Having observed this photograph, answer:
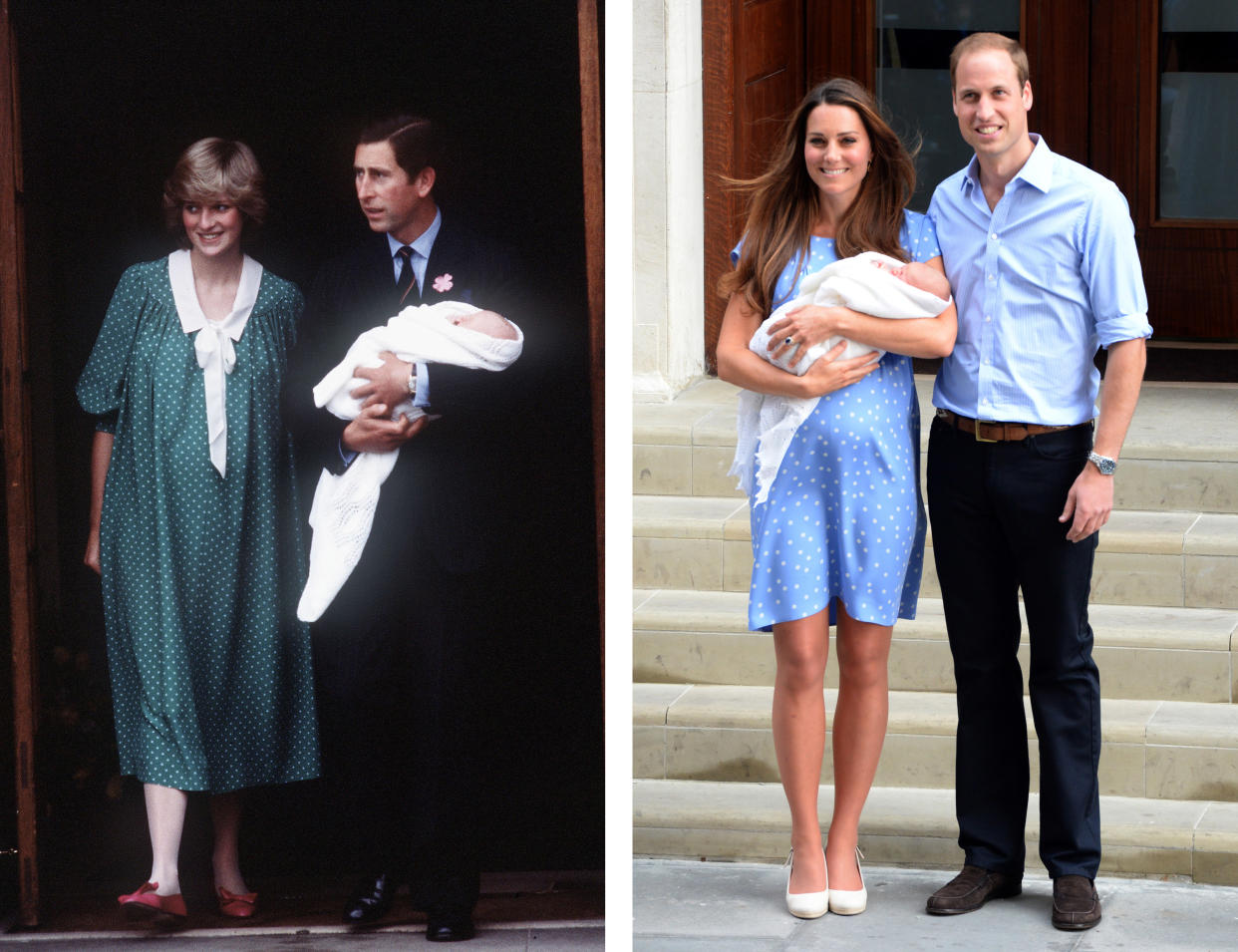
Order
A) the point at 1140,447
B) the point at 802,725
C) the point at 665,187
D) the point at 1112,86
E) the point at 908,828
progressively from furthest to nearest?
1. the point at 1112,86
2. the point at 665,187
3. the point at 1140,447
4. the point at 908,828
5. the point at 802,725

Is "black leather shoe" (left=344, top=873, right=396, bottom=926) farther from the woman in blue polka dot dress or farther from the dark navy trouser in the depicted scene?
the dark navy trouser

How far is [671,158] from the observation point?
5.87m

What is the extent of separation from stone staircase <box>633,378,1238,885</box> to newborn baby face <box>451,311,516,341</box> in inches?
69.7

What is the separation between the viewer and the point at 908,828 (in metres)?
4.18

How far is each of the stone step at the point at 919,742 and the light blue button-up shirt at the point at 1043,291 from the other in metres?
1.10

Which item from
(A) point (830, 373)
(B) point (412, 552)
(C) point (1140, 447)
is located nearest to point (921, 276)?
(A) point (830, 373)

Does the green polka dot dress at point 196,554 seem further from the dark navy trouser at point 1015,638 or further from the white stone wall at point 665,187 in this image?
the white stone wall at point 665,187

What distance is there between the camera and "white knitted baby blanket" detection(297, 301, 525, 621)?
289 cm

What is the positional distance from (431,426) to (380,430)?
80 mm

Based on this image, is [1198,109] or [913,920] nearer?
[913,920]

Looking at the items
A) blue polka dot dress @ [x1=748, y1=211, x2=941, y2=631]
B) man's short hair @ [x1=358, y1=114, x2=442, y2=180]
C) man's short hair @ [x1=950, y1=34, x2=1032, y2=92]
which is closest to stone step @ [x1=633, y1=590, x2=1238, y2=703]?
blue polka dot dress @ [x1=748, y1=211, x2=941, y2=631]

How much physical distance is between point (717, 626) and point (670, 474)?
837mm

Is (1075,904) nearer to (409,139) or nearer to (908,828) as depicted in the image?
(908,828)

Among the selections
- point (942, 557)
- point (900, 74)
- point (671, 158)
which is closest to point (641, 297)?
point (671, 158)
